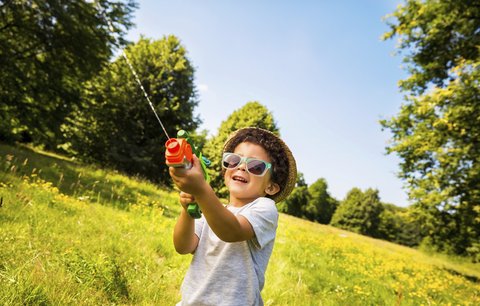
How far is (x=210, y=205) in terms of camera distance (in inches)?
48.7

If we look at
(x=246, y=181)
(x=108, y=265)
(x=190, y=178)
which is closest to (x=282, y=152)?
(x=246, y=181)

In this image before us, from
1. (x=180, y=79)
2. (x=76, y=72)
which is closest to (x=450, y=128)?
(x=76, y=72)

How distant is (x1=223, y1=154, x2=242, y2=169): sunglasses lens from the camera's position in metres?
1.94

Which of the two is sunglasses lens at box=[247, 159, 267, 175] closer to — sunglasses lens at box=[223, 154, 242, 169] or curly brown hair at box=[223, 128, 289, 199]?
sunglasses lens at box=[223, 154, 242, 169]

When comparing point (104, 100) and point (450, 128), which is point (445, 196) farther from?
point (104, 100)

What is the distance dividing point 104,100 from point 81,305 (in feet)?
65.1

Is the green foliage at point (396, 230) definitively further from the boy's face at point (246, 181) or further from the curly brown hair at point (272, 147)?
the boy's face at point (246, 181)

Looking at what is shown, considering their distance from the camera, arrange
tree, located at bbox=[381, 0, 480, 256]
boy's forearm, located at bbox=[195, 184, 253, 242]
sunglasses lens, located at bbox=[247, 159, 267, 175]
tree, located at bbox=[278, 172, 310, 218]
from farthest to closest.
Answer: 1. tree, located at bbox=[278, 172, 310, 218]
2. tree, located at bbox=[381, 0, 480, 256]
3. sunglasses lens, located at bbox=[247, 159, 267, 175]
4. boy's forearm, located at bbox=[195, 184, 253, 242]

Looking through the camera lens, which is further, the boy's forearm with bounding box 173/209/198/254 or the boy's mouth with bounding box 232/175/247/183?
the boy's mouth with bounding box 232/175/247/183

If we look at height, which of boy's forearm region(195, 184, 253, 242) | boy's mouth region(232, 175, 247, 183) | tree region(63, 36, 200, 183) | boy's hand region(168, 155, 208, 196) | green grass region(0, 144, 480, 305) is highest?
tree region(63, 36, 200, 183)

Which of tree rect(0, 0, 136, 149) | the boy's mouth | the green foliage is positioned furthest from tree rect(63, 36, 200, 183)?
the green foliage

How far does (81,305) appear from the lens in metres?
2.41

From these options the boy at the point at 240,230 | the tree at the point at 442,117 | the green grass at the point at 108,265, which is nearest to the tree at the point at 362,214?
the tree at the point at 442,117

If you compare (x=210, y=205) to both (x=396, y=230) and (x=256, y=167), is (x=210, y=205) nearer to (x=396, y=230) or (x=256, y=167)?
(x=256, y=167)
